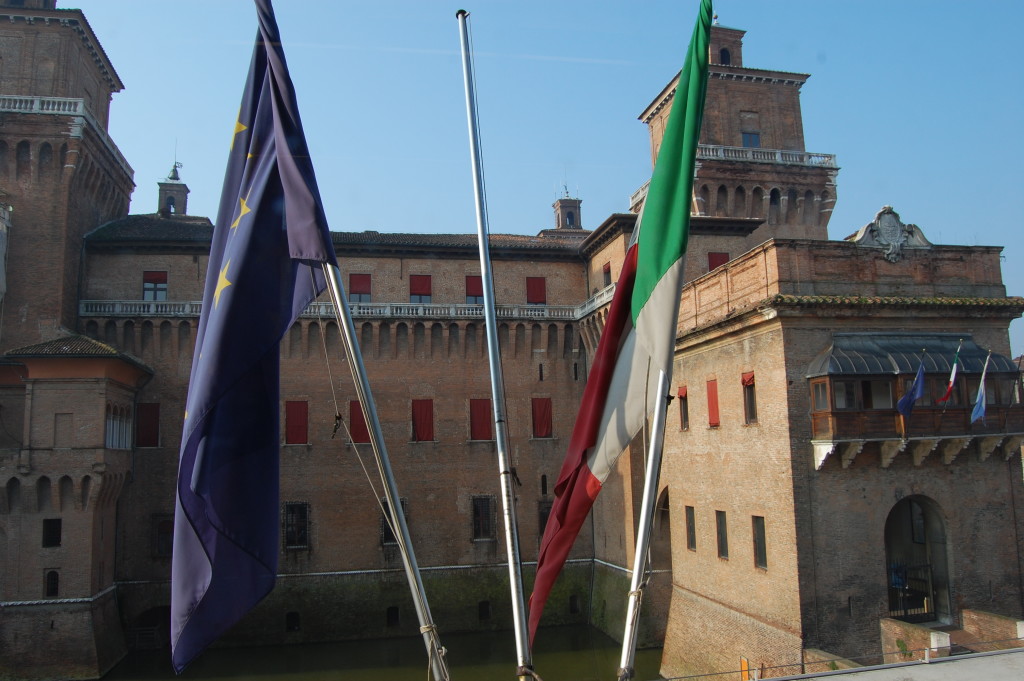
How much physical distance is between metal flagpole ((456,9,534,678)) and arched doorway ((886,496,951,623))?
655 inches

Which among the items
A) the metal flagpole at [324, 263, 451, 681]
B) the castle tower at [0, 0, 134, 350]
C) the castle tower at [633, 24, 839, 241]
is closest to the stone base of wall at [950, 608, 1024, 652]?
the metal flagpole at [324, 263, 451, 681]

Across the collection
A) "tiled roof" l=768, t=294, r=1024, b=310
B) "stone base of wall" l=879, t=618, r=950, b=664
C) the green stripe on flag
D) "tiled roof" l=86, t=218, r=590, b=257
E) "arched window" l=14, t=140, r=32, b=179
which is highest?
"arched window" l=14, t=140, r=32, b=179

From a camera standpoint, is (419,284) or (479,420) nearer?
(479,420)

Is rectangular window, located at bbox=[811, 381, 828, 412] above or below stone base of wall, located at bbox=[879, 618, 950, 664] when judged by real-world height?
above

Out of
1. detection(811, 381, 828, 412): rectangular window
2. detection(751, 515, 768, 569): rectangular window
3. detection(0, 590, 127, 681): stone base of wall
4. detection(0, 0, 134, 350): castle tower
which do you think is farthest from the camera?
detection(0, 0, 134, 350): castle tower

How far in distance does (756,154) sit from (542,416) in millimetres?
14303

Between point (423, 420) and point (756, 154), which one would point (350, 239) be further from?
point (756, 154)

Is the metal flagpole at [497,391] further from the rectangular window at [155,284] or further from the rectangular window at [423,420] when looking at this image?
the rectangular window at [155,284]

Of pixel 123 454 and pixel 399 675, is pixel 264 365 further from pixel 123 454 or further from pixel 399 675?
pixel 123 454

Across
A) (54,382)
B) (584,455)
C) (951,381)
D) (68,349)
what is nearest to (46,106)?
(68,349)

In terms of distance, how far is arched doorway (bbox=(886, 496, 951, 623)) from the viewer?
20.5 m

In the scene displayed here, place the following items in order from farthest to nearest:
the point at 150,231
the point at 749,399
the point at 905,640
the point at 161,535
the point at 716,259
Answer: the point at 150,231 → the point at 161,535 → the point at 716,259 → the point at 749,399 → the point at 905,640

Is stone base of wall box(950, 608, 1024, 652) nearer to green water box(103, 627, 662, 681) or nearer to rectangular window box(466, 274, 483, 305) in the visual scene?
green water box(103, 627, 662, 681)

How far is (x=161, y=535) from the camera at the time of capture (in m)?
30.8
